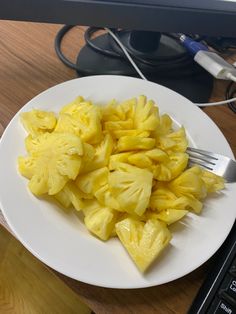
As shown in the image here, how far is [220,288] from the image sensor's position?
0.34 m

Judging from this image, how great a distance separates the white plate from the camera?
33 centimetres

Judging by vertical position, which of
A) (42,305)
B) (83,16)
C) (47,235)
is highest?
(83,16)

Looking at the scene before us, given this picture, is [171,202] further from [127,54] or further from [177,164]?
[127,54]

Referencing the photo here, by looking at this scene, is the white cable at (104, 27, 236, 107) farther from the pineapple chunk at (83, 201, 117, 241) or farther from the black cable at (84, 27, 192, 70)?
the pineapple chunk at (83, 201, 117, 241)

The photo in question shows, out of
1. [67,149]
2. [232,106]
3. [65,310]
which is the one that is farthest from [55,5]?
[65,310]

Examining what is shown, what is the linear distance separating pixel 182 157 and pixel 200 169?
0.02 metres

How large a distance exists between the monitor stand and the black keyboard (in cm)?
24

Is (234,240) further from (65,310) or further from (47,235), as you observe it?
(65,310)

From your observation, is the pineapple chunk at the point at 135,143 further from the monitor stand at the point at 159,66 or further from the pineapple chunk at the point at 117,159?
the monitor stand at the point at 159,66

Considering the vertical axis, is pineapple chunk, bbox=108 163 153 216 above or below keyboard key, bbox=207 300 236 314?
above

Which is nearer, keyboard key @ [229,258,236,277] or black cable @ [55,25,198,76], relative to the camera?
keyboard key @ [229,258,236,277]

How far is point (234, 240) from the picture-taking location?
37cm

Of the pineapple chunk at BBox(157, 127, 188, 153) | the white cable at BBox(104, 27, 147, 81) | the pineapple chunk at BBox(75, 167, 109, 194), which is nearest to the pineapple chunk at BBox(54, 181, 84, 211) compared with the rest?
the pineapple chunk at BBox(75, 167, 109, 194)

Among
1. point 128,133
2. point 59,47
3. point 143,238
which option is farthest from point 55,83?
point 143,238
